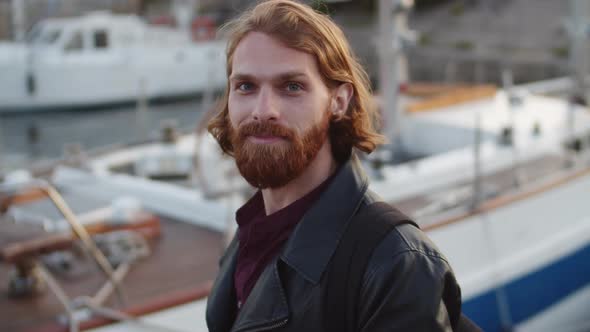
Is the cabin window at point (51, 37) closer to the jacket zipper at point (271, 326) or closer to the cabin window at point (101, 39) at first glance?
the cabin window at point (101, 39)

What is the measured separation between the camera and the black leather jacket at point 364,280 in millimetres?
1480

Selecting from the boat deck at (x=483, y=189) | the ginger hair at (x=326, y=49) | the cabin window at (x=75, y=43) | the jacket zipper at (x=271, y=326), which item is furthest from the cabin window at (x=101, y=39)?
the jacket zipper at (x=271, y=326)

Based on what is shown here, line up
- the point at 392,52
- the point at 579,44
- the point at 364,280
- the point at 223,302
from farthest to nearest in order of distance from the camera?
1. the point at 579,44
2. the point at 392,52
3. the point at 223,302
4. the point at 364,280

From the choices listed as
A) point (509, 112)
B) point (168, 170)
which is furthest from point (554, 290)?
point (168, 170)

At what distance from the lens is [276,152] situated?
1.70 m

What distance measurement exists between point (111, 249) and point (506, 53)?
25228 mm

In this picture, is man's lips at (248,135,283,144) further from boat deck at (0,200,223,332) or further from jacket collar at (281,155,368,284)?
boat deck at (0,200,223,332)

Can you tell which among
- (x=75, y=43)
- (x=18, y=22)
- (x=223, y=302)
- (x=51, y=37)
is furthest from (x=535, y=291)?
(x=18, y=22)

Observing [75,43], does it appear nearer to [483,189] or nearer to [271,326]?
[483,189]

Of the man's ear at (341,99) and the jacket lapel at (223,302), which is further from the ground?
the man's ear at (341,99)

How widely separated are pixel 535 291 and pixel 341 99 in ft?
17.5

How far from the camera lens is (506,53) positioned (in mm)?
28062

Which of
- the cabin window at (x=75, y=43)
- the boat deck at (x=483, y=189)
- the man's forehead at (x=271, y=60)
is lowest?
the boat deck at (x=483, y=189)

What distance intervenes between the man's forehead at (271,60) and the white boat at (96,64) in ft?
76.1
